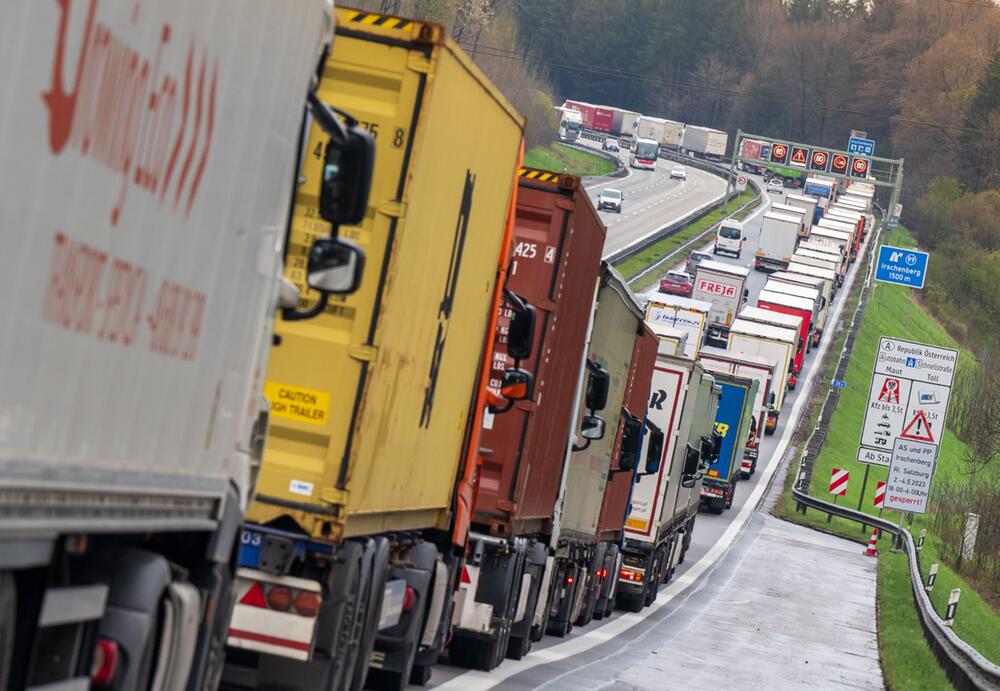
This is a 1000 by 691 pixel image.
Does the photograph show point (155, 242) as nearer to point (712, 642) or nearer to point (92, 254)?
point (92, 254)

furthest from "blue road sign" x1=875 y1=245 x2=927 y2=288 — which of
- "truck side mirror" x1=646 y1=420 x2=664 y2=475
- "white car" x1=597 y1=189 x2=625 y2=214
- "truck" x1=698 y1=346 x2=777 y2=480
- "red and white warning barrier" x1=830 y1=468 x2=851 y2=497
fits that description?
"white car" x1=597 y1=189 x2=625 y2=214

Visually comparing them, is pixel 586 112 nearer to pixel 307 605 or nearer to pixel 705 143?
pixel 705 143

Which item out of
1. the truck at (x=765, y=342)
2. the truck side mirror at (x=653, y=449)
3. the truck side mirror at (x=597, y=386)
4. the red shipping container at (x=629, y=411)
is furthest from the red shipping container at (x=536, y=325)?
the truck at (x=765, y=342)

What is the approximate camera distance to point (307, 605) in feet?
32.0

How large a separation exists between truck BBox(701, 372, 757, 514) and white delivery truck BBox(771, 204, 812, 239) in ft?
187

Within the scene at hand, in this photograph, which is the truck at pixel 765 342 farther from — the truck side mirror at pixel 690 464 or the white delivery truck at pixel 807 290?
the truck side mirror at pixel 690 464

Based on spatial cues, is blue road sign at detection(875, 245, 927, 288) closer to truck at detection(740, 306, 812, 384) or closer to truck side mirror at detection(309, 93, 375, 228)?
truck at detection(740, 306, 812, 384)

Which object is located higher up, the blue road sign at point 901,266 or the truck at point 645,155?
the truck at point 645,155

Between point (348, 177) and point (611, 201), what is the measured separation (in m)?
105

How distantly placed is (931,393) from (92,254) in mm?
38484

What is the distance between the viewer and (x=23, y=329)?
4.93m

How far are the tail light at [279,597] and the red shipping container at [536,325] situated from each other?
5466 millimetres

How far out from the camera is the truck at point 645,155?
471ft

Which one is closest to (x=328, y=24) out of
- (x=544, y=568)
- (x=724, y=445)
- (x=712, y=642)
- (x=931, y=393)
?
(x=544, y=568)
